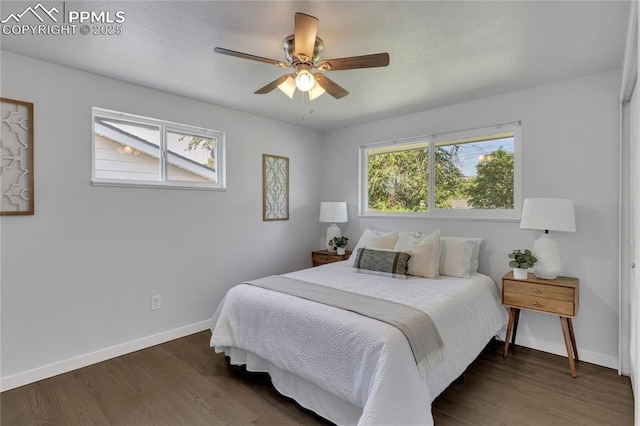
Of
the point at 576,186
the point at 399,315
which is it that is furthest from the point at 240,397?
the point at 576,186

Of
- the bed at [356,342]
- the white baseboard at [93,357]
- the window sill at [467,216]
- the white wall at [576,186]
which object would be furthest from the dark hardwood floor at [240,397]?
the window sill at [467,216]

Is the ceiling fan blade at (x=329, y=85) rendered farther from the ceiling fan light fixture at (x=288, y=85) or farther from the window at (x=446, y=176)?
the window at (x=446, y=176)

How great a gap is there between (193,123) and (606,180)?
3.80 meters

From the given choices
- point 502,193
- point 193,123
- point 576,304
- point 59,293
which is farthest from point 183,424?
point 502,193

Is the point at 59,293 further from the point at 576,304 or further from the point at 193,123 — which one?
the point at 576,304

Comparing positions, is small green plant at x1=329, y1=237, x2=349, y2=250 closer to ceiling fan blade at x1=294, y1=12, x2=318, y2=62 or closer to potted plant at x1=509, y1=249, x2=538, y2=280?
potted plant at x1=509, y1=249, x2=538, y2=280

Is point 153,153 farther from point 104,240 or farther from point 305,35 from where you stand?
point 305,35

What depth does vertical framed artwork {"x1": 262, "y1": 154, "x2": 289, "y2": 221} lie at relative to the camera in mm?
4059

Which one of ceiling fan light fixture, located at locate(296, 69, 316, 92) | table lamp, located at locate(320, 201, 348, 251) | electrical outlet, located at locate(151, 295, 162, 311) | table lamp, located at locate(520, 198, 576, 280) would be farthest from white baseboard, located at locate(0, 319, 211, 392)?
table lamp, located at locate(520, 198, 576, 280)

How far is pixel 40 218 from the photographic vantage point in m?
2.47

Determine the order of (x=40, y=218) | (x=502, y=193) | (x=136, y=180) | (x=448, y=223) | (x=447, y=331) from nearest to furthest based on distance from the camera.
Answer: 1. (x=447, y=331)
2. (x=40, y=218)
3. (x=136, y=180)
4. (x=502, y=193)
5. (x=448, y=223)

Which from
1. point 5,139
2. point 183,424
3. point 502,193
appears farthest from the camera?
point 502,193

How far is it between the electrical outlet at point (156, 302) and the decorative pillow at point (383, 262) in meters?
1.93

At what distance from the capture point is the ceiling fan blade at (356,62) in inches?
72.6
